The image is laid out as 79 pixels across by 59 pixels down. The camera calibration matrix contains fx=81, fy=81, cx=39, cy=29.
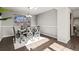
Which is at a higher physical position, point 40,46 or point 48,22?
point 48,22

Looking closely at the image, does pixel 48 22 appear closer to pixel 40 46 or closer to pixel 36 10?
pixel 36 10

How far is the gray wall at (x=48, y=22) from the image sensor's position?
4.90ft

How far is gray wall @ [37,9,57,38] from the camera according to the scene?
4.90ft

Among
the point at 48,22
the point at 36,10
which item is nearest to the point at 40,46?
the point at 48,22

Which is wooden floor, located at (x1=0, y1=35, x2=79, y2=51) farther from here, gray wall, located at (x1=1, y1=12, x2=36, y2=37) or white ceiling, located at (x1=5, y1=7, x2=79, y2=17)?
white ceiling, located at (x1=5, y1=7, x2=79, y2=17)

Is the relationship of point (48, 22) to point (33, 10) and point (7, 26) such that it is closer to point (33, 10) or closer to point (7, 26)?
point (33, 10)

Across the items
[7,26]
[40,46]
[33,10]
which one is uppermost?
[33,10]

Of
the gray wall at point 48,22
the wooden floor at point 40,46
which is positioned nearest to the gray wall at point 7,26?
the wooden floor at point 40,46

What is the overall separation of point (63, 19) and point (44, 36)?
0.46 m

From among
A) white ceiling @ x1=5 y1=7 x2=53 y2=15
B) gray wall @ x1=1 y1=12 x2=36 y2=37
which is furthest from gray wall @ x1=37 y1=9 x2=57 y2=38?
gray wall @ x1=1 y1=12 x2=36 y2=37

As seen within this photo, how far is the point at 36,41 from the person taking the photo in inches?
60.6

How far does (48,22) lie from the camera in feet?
5.04
